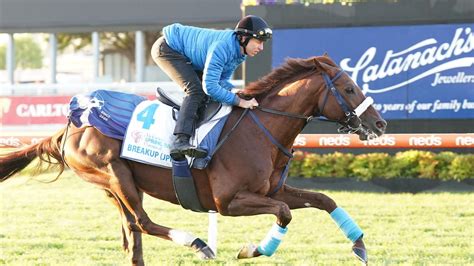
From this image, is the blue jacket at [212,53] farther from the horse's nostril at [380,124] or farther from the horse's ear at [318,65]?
the horse's nostril at [380,124]

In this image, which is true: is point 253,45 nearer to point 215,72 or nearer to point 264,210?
point 215,72

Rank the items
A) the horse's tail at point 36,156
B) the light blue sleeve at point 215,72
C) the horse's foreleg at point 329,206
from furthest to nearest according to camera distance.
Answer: the horse's tail at point 36,156 < the horse's foreleg at point 329,206 < the light blue sleeve at point 215,72

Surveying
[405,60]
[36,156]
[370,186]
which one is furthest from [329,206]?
[405,60]

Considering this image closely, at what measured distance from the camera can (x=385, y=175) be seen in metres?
13.0

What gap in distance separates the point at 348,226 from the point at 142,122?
1.71m

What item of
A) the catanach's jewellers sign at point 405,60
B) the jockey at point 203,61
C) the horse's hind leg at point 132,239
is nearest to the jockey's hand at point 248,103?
the jockey at point 203,61

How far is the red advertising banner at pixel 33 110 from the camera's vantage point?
1638 cm

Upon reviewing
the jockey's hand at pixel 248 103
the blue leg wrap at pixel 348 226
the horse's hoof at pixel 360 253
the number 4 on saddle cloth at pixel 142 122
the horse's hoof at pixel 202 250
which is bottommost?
the horse's hoof at pixel 202 250

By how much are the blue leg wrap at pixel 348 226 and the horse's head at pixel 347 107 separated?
22.9 inches

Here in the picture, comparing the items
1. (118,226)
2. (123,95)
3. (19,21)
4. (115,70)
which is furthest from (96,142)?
(115,70)

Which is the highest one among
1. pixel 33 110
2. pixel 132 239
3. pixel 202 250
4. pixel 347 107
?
pixel 347 107

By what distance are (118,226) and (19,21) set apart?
11478 millimetres

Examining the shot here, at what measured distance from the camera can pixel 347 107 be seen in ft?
21.1

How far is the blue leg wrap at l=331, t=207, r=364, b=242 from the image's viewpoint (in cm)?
645
